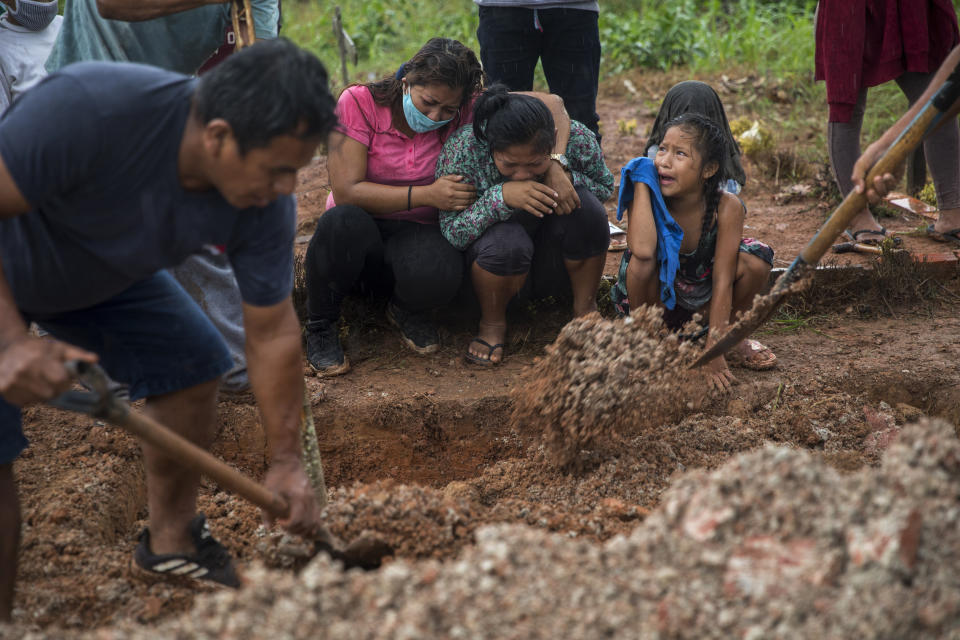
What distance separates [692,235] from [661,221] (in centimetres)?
16

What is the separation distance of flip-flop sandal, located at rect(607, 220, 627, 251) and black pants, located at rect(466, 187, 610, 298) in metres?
0.90

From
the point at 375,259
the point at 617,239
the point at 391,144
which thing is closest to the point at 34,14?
the point at 391,144

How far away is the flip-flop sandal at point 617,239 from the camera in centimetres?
443

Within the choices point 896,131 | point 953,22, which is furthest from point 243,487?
point 953,22

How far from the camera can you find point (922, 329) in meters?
3.75

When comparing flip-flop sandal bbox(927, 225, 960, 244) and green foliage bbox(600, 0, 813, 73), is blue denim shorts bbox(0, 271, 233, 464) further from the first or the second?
green foliage bbox(600, 0, 813, 73)

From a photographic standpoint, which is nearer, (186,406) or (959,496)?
(959,496)

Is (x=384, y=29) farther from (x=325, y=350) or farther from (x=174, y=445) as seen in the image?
(x=174, y=445)

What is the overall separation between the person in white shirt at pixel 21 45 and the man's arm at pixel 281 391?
158cm

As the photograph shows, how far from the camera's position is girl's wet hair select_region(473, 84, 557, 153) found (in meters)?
3.18

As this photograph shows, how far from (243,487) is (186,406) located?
1.23 ft

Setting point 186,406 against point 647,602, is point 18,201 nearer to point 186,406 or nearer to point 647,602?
point 186,406

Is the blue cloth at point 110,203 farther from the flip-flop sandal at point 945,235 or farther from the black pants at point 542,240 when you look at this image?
the flip-flop sandal at point 945,235

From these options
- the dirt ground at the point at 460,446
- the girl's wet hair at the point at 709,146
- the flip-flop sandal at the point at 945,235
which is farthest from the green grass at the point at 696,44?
the girl's wet hair at the point at 709,146
